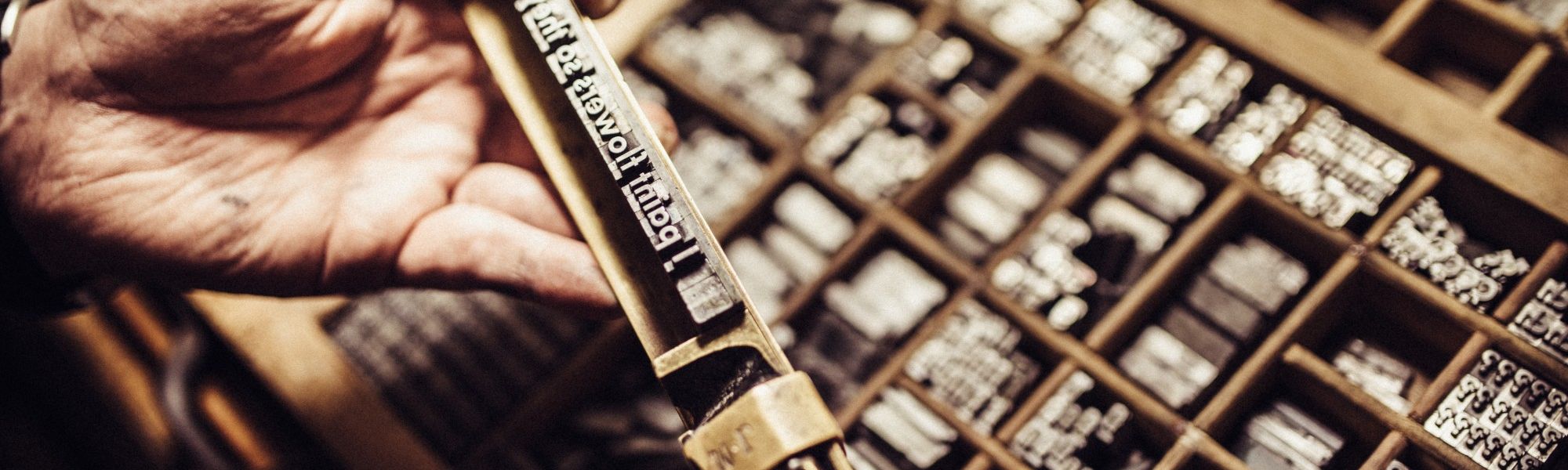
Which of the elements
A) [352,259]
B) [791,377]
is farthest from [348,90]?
[791,377]

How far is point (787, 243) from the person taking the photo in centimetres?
144

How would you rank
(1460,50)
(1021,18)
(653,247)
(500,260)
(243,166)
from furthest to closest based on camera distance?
(1021,18)
(1460,50)
(243,166)
(500,260)
(653,247)

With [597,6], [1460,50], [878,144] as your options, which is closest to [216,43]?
[597,6]

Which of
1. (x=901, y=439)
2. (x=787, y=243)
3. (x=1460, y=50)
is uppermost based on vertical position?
(x=1460, y=50)

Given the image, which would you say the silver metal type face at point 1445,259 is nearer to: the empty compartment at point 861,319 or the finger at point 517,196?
the empty compartment at point 861,319

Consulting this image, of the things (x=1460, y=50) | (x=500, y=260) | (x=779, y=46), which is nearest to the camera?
(x=500, y=260)

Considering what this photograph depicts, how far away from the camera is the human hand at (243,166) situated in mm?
1123

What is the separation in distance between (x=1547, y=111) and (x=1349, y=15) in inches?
11.0

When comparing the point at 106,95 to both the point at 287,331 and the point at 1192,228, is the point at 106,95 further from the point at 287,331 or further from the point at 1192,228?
the point at 1192,228

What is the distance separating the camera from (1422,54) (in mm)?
1349

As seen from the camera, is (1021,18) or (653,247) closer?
(653,247)

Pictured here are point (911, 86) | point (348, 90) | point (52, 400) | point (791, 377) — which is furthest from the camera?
point (52, 400)

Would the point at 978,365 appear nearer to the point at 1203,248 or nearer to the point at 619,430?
the point at 1203,248

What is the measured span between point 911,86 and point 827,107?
129mm
